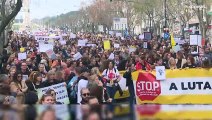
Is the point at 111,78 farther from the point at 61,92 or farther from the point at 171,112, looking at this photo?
the point at 171,112

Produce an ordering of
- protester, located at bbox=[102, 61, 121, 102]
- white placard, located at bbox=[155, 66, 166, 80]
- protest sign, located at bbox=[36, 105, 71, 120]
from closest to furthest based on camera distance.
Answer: protest sign, located at bbox=[36, 105, 71, 120] → white placard, located at bbox=[155, 66, 166, 80] → protester, located at bbox=[102, 61, 121, 102]

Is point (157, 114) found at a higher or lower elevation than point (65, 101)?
higher

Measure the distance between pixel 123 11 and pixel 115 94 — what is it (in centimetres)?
7606

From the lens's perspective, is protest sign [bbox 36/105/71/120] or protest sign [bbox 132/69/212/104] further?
protest sign [bbox 132/69/212/104]

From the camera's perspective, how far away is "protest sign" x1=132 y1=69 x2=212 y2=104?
37.0 feet

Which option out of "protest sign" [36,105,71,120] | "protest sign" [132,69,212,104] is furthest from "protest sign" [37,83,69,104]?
"protest sign" [36,105,71,120]

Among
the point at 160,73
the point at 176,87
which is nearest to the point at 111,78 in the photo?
the point at 160,73

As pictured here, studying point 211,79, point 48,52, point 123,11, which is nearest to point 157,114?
point 211,79

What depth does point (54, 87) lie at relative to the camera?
395 inches

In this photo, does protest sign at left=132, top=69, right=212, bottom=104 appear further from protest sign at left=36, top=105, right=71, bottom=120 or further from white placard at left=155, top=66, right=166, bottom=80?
protest sign at left=36, top=105, right=71, bottom=120

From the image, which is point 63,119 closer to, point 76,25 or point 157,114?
point 157,114

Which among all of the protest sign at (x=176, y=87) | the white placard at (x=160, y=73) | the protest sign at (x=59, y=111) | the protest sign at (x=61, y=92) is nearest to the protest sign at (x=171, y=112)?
the protest sign at (x=59, y=111)

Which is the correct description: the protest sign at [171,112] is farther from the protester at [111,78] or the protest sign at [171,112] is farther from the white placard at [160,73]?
the protester at [111,78]

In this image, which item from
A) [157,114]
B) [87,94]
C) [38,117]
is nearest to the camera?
[38,117]
